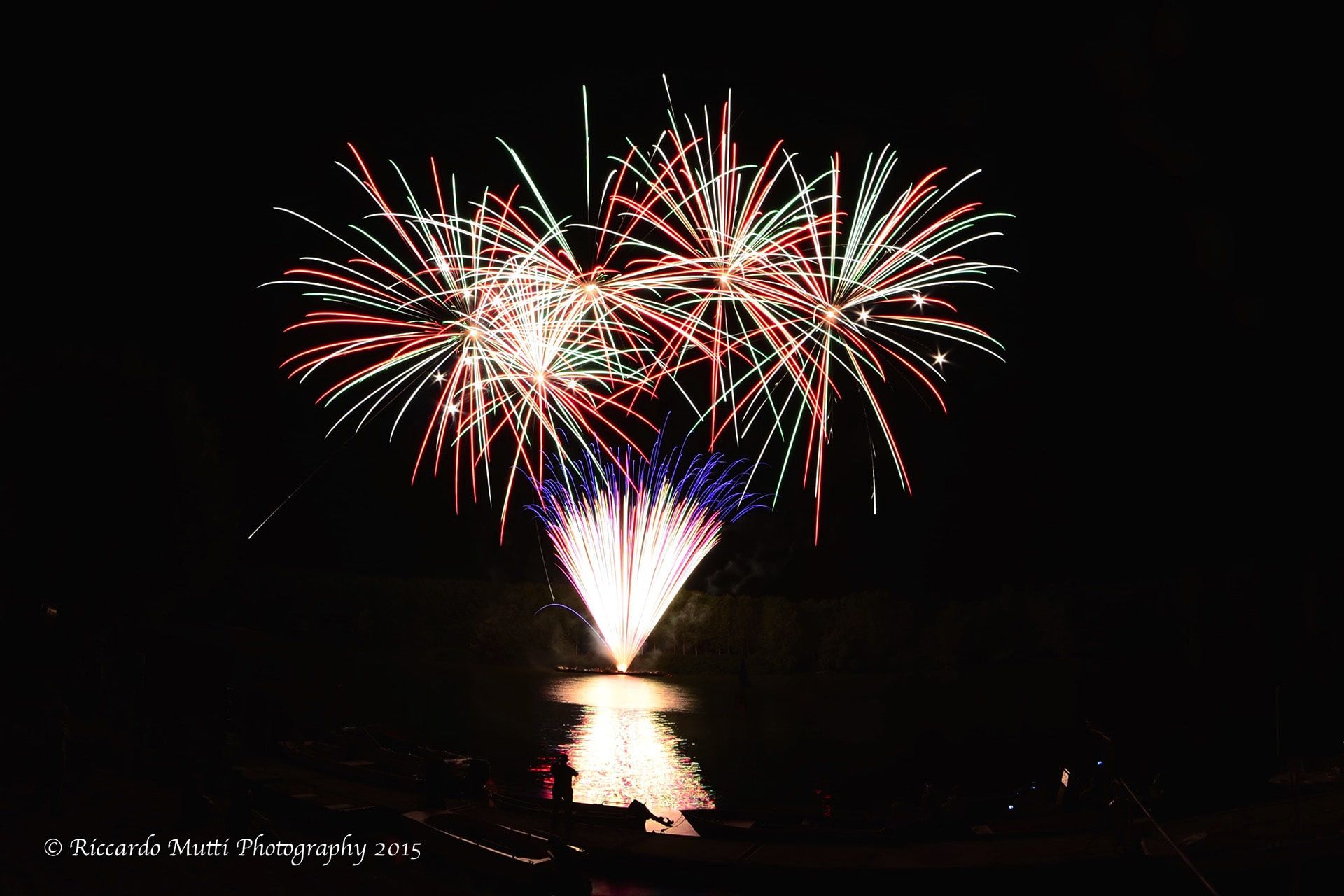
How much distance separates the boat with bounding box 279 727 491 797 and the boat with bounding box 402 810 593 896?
1257mm

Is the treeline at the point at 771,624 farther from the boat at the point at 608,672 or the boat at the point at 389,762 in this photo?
the boat at the point at 389,762

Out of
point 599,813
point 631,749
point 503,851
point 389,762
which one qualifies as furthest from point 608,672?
point 503,851

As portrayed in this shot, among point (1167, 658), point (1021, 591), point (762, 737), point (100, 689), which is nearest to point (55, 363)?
point (100, 689)

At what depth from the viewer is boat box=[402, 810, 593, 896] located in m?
11.7

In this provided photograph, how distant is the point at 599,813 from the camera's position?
50.9 ft

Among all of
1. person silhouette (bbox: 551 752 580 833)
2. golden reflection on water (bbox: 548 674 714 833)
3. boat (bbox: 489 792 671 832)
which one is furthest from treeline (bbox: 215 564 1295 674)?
person silhouette (bbox: 551 752 580 833)

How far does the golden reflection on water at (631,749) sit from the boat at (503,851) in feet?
22.0

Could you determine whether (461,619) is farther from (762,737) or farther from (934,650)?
(762,737)

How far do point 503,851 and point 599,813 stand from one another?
3.22 metres

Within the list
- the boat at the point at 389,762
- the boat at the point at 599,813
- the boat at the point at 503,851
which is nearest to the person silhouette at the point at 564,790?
the boat at the point at 503,851

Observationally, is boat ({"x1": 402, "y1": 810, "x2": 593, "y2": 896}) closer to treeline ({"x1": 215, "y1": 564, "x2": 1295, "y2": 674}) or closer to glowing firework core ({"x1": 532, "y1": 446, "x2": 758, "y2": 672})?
glowing firework core ({"x1": 532, "y1": 446, "x2": 758, "y2": 672})

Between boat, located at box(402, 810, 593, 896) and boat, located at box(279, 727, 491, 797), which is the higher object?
boat, located at box(279, 727, 491, 797)

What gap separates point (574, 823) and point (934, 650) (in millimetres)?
52777

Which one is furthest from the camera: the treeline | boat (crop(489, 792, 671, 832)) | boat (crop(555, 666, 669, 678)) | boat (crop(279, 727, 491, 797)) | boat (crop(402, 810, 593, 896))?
the treeline
